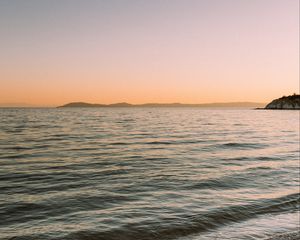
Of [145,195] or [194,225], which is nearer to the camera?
[194,225]

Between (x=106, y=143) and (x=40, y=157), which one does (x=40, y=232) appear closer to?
(x=40, y=157)

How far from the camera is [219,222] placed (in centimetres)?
914

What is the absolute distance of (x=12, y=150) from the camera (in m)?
22.5

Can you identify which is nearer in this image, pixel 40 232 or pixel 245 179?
pixel 40 232

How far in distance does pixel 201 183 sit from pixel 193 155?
7.73 metres

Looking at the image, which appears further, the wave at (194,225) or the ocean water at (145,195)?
the ocean water at (145,195)

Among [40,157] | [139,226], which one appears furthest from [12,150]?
[139,226]

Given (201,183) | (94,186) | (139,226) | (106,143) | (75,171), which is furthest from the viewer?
(106,143)

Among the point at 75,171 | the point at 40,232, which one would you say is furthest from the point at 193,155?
the point at 40,232

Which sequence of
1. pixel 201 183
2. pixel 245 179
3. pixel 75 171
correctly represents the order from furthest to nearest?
pixel 75 171, pixel 245 179, pixel 201 183

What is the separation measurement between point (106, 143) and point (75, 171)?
11.5 meters

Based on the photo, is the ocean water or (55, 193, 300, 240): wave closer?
(55, 193, 300, 240): wave

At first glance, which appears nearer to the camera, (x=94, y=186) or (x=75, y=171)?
(x=94, y=186)

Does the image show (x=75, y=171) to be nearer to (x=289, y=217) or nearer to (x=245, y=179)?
(x=245, y=179)
